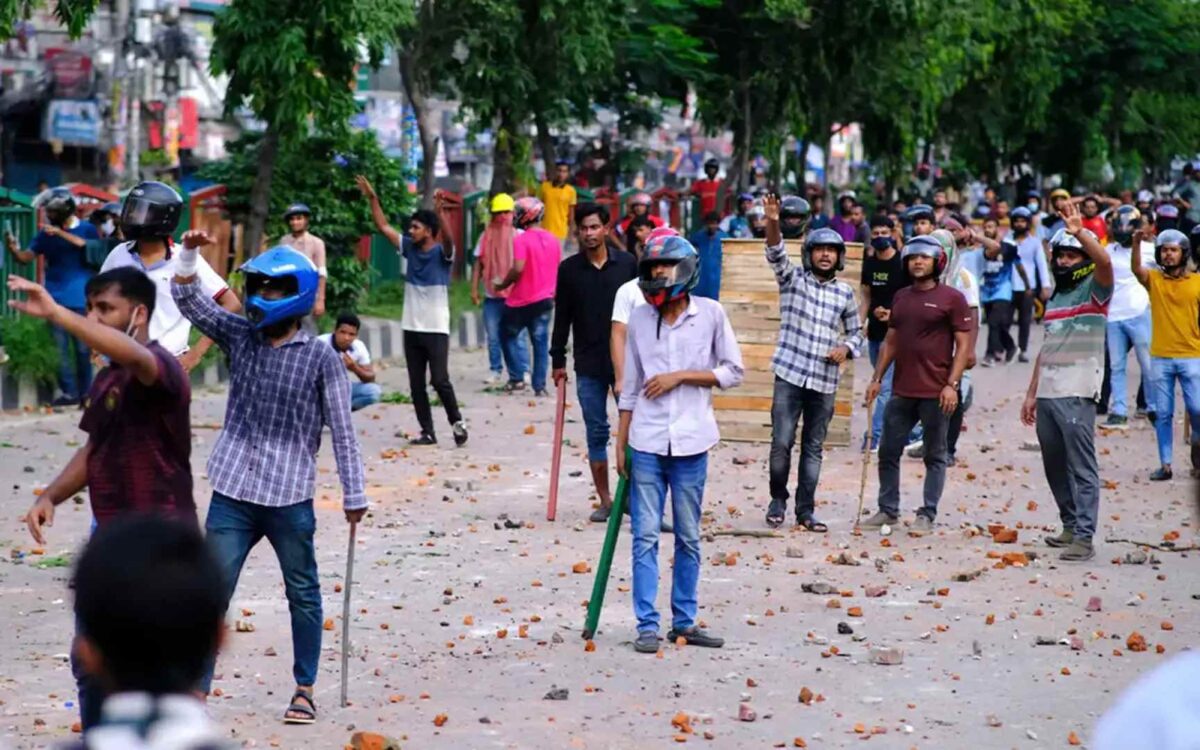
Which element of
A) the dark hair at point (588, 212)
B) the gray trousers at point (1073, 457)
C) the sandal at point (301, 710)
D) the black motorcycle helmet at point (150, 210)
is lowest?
the sandal at point (301, 710)

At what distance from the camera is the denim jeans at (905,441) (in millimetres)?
11523

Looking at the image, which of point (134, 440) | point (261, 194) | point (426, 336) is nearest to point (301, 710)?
point (134, 440)

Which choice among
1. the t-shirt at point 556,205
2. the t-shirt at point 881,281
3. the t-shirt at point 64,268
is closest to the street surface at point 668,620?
the t-shirt at point 881,281

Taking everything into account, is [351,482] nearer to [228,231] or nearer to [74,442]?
[74,442]

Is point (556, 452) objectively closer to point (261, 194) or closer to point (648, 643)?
point (648, 643)

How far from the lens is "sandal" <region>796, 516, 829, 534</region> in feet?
37.7

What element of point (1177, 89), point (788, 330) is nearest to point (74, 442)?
point (788, 330)

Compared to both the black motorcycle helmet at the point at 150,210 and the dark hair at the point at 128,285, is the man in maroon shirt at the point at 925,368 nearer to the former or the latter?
the black motorcycle helmet at the point at 150,210

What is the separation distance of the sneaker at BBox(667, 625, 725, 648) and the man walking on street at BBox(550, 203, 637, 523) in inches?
121

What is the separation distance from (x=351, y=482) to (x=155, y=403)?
111 centimetres

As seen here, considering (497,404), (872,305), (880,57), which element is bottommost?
(497,404)

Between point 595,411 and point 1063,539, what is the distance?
2611mm

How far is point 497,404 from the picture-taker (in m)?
17.7

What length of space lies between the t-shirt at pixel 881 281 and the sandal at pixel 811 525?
3179 millimetres
